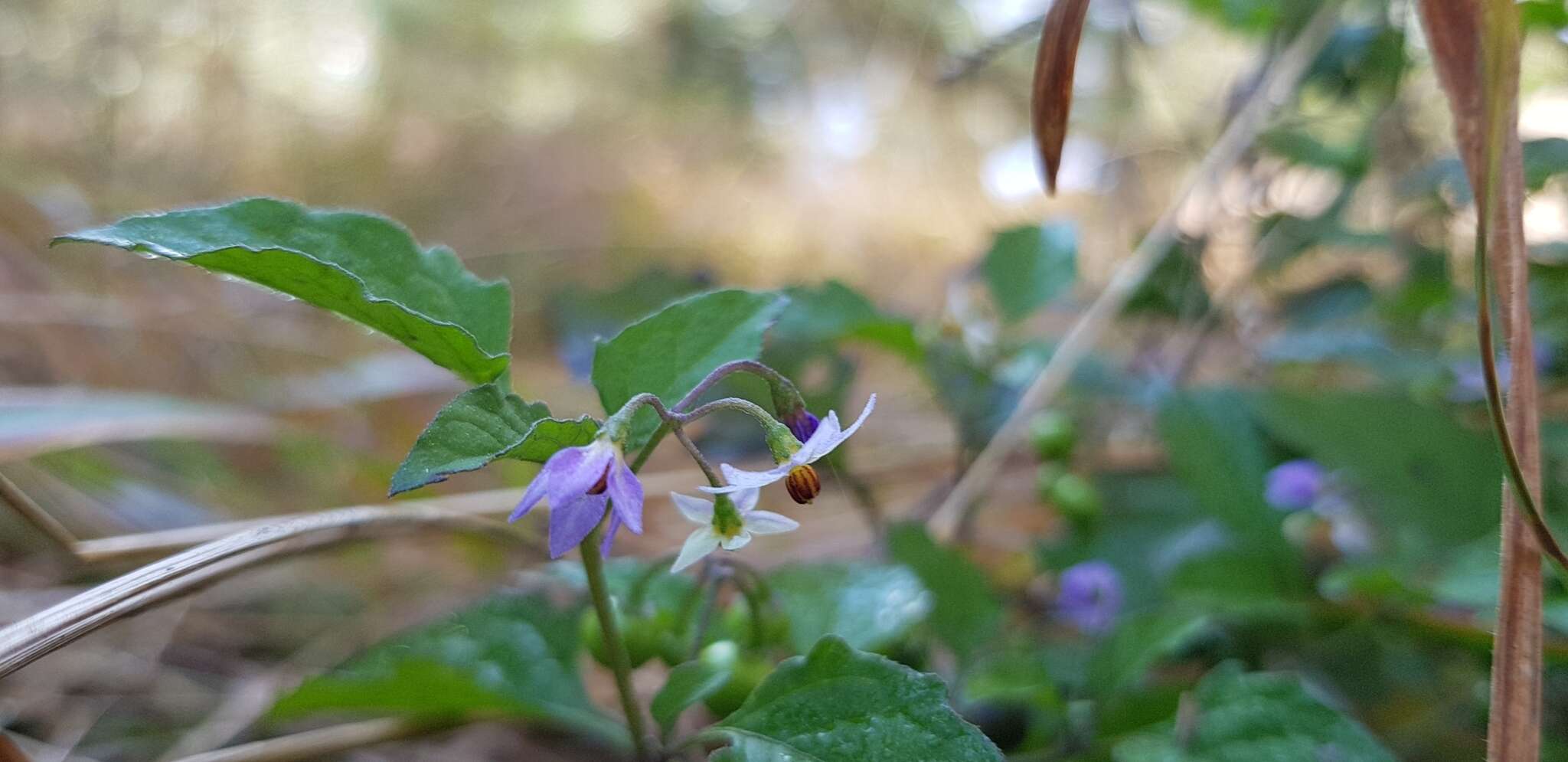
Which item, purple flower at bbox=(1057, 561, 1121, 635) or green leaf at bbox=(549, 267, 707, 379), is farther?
green leaf at bbox=(549, 267, 707, 379)

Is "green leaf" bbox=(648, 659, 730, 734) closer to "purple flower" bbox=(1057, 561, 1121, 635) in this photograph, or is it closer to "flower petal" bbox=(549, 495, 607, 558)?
"flower petal" bbox=(549, 495, 607, 558)

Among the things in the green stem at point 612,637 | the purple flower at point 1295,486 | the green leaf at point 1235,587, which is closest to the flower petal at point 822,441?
the green stem at point 612,637

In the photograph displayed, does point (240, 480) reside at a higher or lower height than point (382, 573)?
higher

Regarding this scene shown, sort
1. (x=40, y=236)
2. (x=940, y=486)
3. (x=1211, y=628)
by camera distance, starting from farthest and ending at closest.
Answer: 1. (x=40, y=236)
2. (x=940, y=486)
3. (x=1211, y=628)

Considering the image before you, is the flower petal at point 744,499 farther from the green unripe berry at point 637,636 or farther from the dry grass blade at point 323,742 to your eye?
the dry grass blade at point 323,742

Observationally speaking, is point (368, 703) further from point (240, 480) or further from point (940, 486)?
point (240, 480)

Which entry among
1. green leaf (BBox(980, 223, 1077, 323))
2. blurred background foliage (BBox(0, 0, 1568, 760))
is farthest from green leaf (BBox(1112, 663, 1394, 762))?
green leaf (BBox(980, 223, 1077, 323))

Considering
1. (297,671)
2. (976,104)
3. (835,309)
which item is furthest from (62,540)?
(976,104)
